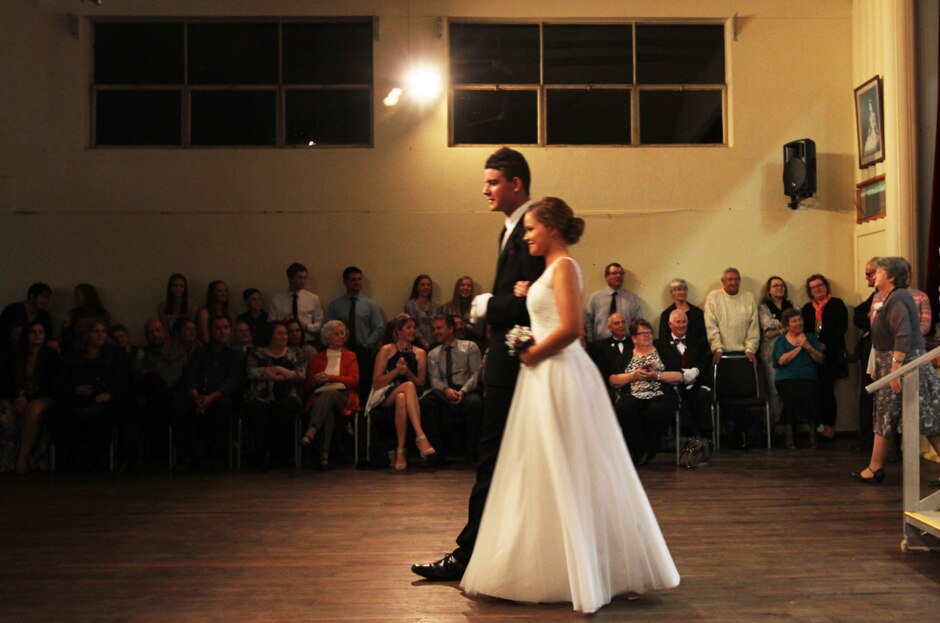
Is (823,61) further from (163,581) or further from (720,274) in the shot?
(163,581)

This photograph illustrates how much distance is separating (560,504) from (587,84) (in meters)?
6.78

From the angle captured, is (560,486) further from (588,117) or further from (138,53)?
(138,53)

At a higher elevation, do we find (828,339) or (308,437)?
(828,339)

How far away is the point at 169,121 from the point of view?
9.34 m

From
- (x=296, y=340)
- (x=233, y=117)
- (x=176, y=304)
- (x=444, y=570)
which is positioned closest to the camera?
(x=444, y=570)

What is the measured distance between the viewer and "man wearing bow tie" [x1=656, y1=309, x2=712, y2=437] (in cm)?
763

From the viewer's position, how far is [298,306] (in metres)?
8.82

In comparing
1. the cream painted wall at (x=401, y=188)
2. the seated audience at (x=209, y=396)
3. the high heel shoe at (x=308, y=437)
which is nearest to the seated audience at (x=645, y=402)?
the cream painted wall at (x=401, y=188)

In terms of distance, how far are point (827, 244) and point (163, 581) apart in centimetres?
725

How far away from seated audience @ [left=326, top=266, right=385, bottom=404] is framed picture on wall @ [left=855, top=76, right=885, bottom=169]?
4668mm

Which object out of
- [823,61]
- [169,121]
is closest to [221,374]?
[169,121]

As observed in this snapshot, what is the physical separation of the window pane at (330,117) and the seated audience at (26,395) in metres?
2.99

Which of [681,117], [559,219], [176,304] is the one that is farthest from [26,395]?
[681,117]

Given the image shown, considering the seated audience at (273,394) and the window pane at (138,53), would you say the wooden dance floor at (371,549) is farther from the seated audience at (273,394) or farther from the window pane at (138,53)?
the window pane at (138,53)
